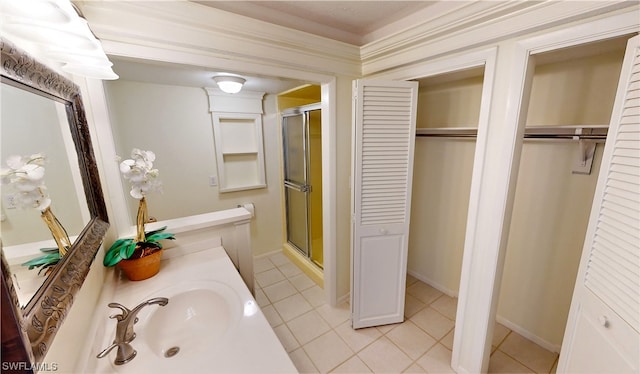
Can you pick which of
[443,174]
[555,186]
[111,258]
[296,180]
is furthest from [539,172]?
[111,258]

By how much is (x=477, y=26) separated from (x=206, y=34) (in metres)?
1.38

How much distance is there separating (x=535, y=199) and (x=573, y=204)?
0.19m

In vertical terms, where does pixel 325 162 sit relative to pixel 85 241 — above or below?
above

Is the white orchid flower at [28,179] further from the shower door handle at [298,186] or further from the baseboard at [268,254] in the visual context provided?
the baseboard at [268,254]

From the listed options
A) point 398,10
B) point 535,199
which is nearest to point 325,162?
point 398,10

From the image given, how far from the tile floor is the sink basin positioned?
865mm

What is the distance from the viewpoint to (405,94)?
5.13 ft

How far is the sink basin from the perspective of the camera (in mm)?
989

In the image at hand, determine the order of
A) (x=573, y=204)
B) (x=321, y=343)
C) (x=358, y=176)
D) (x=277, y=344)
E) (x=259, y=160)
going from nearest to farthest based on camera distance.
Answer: (x=277, y=344) → (x=573, y=204) → (x=358, y=176) → (x=321, y=343) → (x=259, y=160)

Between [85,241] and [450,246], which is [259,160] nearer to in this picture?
[85,241]

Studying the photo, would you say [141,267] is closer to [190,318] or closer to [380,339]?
[190,318]

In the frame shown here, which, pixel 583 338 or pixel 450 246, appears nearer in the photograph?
pixel 583 338

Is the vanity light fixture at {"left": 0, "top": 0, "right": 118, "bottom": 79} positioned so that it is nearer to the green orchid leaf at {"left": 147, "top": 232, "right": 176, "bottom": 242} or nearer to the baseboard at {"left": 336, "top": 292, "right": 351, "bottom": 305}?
the green orchid leaf at {"left": 147, "top": 232, "right": 176, "bottom": 242}

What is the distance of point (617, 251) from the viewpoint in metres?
0.81
